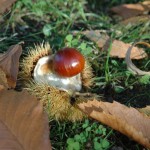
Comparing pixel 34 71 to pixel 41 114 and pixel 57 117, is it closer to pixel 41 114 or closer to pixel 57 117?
pixel 57 117

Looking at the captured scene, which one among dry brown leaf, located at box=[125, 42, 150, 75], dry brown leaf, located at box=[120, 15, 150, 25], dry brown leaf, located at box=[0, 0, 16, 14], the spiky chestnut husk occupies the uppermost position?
dry brown leaf, located at box=[0, 0, 16, 14]

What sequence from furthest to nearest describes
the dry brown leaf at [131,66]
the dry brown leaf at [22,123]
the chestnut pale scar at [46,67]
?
1. the dry brown leaf at [131,66]
2. the chestnut pale scar at [46,67]
3. the dry brown leaf at [22,123]

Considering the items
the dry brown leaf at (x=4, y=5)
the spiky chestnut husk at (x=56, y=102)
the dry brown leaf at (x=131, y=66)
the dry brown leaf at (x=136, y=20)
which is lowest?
the dry brown leaf at (x=136, y=20)

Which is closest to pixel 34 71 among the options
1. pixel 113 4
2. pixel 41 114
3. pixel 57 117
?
pixel 57 117

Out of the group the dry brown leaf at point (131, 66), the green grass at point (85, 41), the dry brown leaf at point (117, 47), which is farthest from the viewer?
the dry brown leaf at point (117, 47)

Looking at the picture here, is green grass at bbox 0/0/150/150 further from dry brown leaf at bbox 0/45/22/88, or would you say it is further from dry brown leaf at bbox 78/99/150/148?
dry brown leaf at bbox 0/45/22/88

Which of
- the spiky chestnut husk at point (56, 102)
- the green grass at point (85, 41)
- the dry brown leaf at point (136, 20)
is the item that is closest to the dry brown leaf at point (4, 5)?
the green grass at point (85, 41)

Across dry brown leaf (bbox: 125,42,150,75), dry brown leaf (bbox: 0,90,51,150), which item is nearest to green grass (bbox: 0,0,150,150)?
dry brown leaf (bbox: 125,42,150,75)

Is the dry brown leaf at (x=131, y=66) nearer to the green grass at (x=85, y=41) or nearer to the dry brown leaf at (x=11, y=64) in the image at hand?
the green grass at (x=85, y=41)
